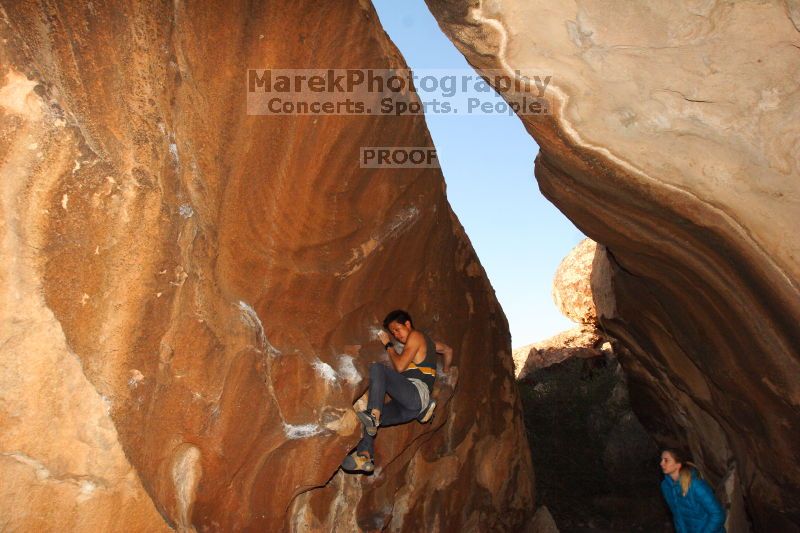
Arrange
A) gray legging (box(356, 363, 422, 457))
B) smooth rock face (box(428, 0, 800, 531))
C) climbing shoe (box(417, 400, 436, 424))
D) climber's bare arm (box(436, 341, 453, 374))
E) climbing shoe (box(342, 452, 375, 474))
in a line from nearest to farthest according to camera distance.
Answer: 1. smooth rock face (box(428, 0, 800, 531))
2. climbing shoe (box(342, 452, 375, 474))
3. gray legging (box(356, 363, 422, 457))
4. climbing shoe (box(417, 400, 436, 424))
5. climber's bare arm (box(436, 341, 453, 374))

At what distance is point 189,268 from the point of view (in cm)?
382

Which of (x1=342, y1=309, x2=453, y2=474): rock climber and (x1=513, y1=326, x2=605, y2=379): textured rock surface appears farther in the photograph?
(x1=513, y1=326, x2=605, y2=379): textured rock surface

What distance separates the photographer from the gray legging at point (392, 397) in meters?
4.70

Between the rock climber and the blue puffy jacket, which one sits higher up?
the rock climber

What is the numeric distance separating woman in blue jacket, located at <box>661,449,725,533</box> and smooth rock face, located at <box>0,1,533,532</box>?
1.93 metres

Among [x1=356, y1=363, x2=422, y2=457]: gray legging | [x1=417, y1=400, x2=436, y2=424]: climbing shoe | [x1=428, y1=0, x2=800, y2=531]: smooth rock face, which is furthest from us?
[x1=417, y1=400, x2=436, y2=424]: climbing shoe

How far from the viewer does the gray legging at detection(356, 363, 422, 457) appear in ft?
15.4

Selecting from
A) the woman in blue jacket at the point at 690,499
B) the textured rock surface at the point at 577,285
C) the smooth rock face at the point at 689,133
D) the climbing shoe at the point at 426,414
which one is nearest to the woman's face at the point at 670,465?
the woman in blue jacket at the point at 690,499

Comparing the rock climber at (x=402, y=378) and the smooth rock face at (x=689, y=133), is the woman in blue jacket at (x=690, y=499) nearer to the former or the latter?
the smooth rock face at (x=689, y=133)

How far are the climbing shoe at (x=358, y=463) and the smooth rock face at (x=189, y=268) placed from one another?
0.11 meters

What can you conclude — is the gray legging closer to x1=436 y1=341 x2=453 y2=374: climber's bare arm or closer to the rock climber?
the rock climber

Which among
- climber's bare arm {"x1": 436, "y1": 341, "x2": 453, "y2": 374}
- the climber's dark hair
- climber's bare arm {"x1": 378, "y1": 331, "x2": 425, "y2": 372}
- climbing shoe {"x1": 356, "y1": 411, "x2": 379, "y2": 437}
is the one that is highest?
the climber's dark hair

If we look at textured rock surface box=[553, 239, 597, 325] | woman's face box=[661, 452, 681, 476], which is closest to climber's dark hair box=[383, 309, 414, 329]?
woman's face box=[661, 452, 681, 476]

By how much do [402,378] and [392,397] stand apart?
0.17 meters
